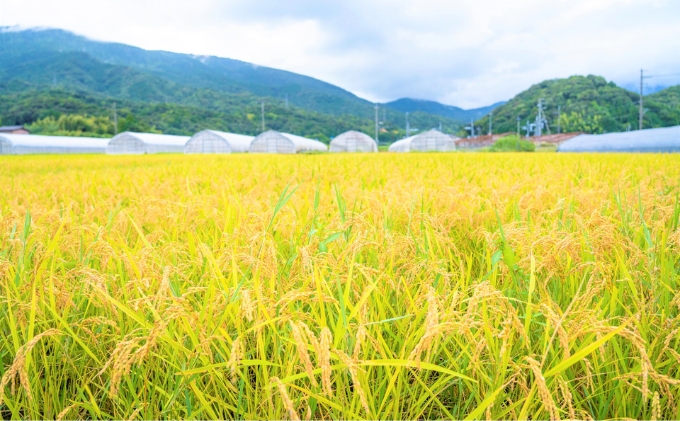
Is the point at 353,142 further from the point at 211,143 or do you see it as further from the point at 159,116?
the point at 159,116

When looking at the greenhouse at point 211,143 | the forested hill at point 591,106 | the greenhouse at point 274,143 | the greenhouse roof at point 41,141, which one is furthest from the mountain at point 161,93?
the forested hill at point 591,106

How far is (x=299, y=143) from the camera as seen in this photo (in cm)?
3638

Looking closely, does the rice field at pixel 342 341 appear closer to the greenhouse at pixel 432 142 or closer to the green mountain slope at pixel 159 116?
the greenhouse at pixel 432 142

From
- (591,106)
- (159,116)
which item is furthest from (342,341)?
(159,116)

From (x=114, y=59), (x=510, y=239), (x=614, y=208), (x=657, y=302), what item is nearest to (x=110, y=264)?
(x=510, y=239)

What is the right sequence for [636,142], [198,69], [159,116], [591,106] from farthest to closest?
[198,69]
[159,116]
[591,106]
[636,142]

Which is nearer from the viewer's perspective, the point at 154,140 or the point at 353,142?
the point at 154,140

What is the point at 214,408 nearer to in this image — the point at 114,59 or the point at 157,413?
the point at 157,413

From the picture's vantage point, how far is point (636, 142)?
878 inches

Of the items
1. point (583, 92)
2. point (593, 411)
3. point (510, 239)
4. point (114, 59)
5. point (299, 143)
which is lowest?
point (593, 411)

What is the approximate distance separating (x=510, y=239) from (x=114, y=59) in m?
167

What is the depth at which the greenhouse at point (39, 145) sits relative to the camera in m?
30.8

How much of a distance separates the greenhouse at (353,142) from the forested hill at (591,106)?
26.5 m

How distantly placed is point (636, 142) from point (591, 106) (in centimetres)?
3037
